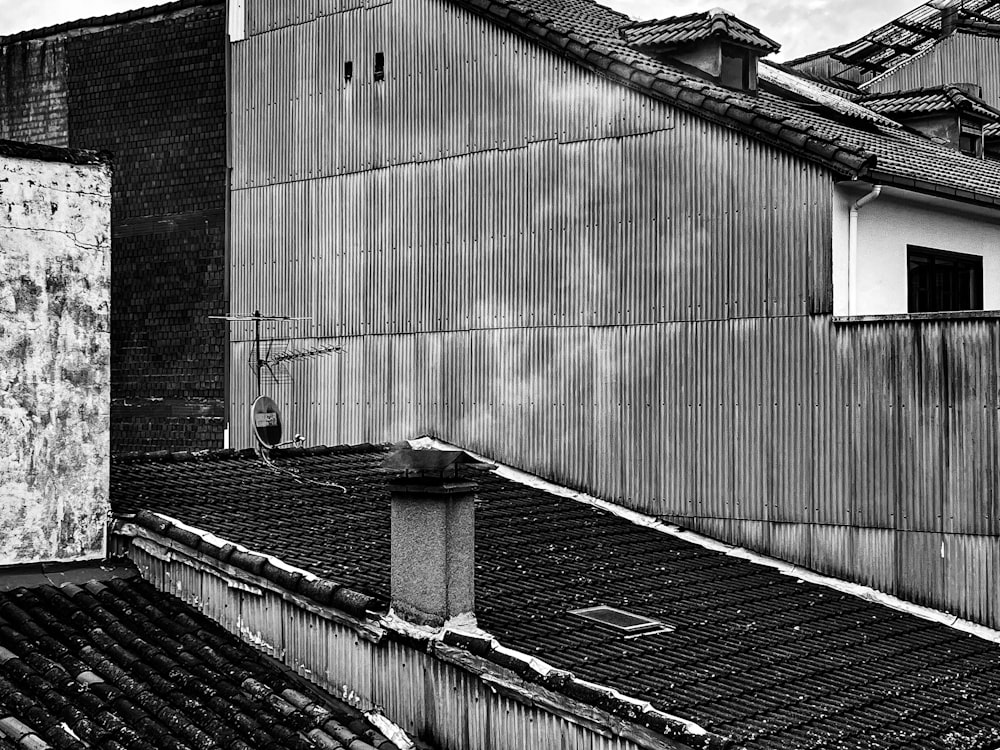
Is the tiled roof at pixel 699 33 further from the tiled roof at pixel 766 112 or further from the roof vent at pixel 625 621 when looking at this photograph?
the roof vent at pixel 625 621

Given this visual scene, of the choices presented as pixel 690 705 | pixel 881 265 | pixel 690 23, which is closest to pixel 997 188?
pixel 881 265

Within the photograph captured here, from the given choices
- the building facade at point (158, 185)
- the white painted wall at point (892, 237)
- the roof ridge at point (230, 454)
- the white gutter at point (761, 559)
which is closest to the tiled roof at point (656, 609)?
the roof ridge at point (230, 454)

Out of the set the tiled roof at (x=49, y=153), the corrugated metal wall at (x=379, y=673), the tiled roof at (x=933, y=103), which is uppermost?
the tiled roof at (x=933, y=103)

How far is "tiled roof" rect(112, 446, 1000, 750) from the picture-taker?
10414mm

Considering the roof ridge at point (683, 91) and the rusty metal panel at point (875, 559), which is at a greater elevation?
the roof ridge at point (683, 91)

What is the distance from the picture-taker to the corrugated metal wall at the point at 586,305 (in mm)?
14180

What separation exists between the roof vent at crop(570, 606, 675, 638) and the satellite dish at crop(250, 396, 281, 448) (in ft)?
22.6

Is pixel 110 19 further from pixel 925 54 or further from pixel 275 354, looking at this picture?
pixel 925 54

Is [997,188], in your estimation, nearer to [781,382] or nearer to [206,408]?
[781,382]

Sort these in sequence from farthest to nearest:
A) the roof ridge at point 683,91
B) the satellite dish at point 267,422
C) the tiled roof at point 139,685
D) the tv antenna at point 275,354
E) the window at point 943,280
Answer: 1. the tv antenna at point 275,354
2. the satellite dish at point 267,422
3. the window at point 943,280
4. the roof ridge at point 683,91
5. the tiled roof at point 139,685

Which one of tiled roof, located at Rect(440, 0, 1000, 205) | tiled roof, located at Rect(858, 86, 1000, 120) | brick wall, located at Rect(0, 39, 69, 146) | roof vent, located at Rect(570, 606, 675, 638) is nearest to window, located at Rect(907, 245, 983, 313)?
tiled roof, located at Rect(440, 0, 1000, 205)

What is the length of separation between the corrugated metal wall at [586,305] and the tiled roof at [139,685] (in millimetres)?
6128

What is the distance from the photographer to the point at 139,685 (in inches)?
400

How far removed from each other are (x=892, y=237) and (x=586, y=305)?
150 inches
